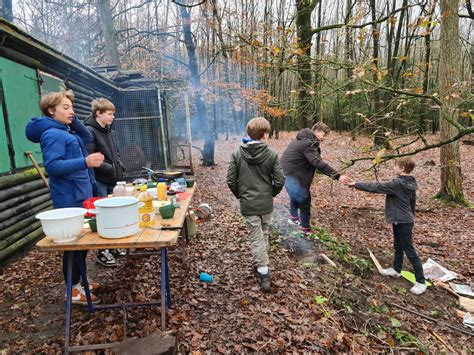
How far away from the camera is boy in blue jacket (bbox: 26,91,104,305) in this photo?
9.31ft

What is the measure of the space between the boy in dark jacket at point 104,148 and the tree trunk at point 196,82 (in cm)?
980

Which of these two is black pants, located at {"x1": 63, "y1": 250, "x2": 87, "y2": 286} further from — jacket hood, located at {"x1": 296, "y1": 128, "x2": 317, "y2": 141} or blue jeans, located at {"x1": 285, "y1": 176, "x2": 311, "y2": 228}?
jacket hood, located at {"x1": 296, "y1": 128, "x2": 317, "y2": 141}

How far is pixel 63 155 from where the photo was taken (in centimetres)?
293

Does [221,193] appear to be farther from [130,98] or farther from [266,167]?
[266,167]

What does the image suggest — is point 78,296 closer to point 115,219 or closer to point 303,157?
point 115,219

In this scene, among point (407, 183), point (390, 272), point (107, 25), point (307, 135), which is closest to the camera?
point (407, 183)

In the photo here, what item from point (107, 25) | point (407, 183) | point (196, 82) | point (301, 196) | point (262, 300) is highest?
point (107, 25)

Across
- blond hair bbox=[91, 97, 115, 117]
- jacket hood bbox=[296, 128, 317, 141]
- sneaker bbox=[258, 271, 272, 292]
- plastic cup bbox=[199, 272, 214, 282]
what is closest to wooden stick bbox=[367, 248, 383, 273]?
sneaker bbox=[258, 271, 272, 292]

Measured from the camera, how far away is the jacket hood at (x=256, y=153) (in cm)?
371

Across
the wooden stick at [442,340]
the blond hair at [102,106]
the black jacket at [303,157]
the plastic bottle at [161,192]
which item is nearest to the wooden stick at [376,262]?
the wooden stick at [442,340]

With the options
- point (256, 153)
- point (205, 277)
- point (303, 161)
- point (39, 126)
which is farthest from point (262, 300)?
point (39, 126)

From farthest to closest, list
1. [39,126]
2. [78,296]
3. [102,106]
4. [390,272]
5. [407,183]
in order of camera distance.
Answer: [390,272] → [407,183] → [102,106] → [78,296] → [39,126]

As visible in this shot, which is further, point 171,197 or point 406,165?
point 406,165

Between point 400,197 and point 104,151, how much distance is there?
414 cm
